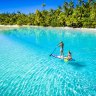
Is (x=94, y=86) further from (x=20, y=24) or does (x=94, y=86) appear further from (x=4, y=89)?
(x=20, y=24)

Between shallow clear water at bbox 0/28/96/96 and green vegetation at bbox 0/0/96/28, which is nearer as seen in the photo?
shallow clear water at bbox 0/28/96/96

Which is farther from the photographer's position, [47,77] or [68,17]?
[68,17]

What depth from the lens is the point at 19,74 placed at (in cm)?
2134

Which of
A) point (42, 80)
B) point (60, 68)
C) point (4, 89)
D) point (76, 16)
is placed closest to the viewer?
point (4, 89)

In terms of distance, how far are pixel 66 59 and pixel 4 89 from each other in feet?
36.7

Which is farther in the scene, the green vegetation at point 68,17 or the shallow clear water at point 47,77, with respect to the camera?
the green vegetation at point 68,17

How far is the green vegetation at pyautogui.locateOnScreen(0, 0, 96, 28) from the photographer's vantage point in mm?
89713

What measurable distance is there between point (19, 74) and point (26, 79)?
6.24 ft

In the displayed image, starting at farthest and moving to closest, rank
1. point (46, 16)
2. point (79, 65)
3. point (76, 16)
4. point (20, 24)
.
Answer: point (20, 24) < point (46, 16) < point (76, 16) < point (79, 65)

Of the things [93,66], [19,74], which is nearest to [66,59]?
[93,66]

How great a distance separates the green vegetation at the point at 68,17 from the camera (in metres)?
89.7

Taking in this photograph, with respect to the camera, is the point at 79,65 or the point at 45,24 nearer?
the point at 79,65

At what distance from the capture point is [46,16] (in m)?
120

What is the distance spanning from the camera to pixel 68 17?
332ft
